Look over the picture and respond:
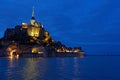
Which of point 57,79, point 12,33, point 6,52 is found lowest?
point 57,79

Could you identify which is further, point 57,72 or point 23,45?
point 23,45

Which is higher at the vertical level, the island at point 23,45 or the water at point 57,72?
the island at point 23,45

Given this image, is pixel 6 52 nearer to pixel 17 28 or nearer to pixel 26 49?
pixel 26 49

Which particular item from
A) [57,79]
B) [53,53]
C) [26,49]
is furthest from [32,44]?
[57,79]

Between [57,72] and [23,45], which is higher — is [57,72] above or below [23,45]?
below

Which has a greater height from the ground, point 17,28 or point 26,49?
point 17,28

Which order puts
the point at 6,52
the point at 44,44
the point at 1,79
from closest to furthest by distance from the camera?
the point at 1,79 → the point at 6,52 → the point at 44,44

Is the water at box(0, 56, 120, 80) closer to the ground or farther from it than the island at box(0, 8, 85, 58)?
closer to the ground

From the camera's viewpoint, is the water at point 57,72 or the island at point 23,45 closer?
the water at point 57,72

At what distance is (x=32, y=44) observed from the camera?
18625 cm

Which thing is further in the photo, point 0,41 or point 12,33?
point 12,33

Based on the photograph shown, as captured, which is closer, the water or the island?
the water

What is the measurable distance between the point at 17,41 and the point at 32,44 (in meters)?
9.50

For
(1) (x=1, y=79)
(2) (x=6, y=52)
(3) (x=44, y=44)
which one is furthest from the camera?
(3) (x=44, y=44)
